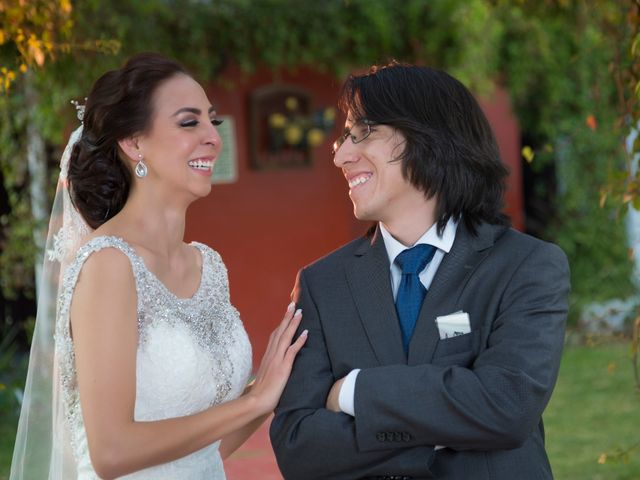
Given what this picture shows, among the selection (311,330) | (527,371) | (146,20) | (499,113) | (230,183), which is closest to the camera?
(527,371)

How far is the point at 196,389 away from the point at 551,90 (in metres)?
9.69

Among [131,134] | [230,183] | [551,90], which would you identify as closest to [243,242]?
[230,183]

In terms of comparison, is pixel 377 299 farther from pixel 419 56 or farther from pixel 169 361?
pixel 419 56

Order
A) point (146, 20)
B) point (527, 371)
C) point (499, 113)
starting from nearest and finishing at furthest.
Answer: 1. point (527, 371)
2. point (146, 20)
3. point (499, 113)

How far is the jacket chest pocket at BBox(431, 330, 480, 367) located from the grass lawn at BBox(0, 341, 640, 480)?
130 inches

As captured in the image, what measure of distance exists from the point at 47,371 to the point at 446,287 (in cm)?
146

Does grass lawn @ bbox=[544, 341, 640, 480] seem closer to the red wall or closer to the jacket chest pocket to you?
the red wall

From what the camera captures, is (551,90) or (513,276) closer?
(513,276)

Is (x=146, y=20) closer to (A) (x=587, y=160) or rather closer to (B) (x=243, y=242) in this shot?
(B) (x=243, y=242)

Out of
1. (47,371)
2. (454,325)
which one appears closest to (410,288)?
(454,325)

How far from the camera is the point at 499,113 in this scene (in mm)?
12133

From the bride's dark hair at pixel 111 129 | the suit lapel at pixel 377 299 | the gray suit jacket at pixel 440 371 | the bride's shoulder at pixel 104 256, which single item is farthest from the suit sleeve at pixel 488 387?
the bride's dark hair at pixel 111 129

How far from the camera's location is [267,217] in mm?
10891

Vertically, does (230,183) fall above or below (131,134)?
below
